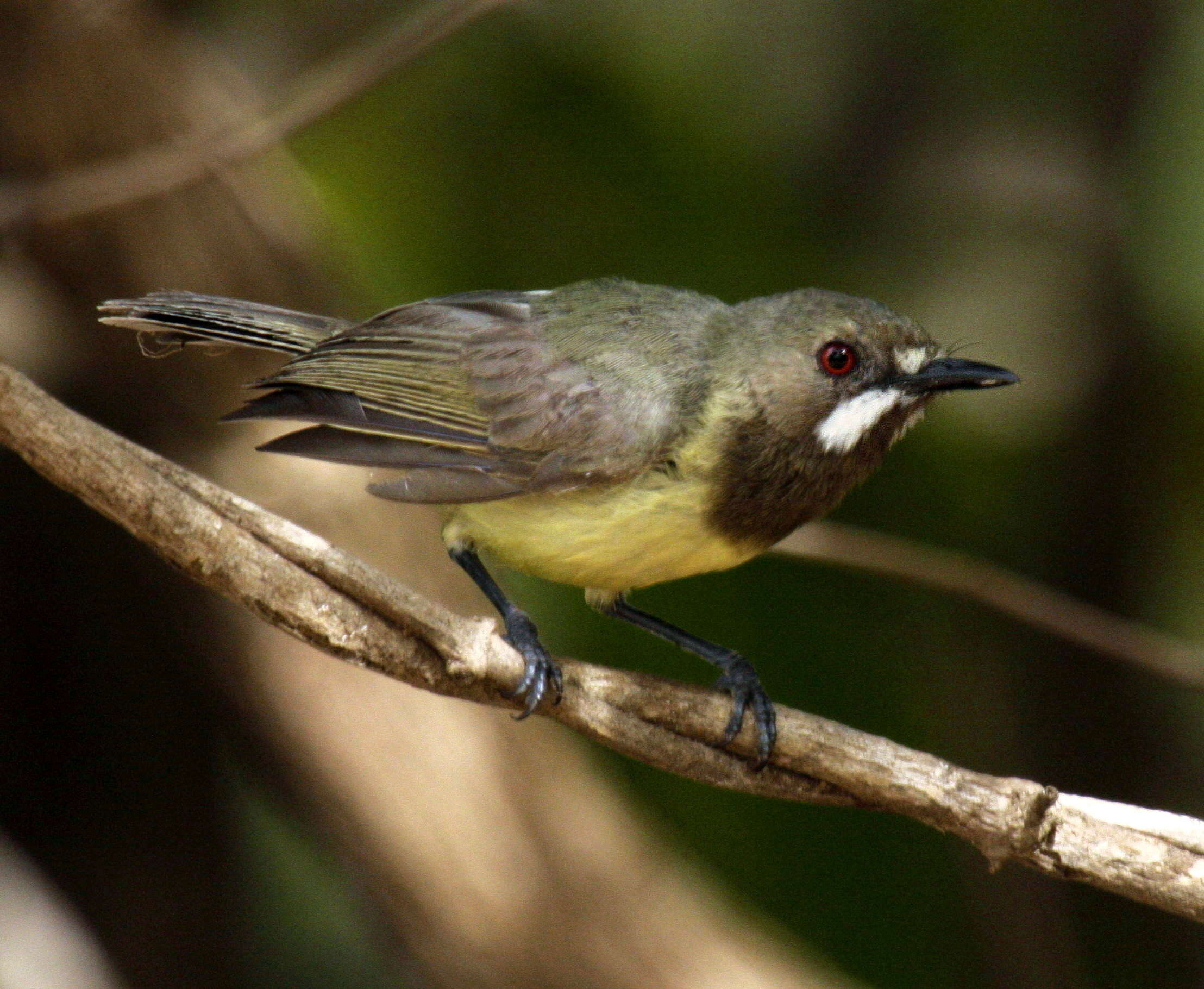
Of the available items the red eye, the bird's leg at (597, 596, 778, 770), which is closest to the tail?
the bird's leg at (597, 596, 778, 770)

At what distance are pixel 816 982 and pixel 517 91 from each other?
124 inches

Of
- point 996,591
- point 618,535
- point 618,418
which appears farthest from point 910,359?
point 996,591

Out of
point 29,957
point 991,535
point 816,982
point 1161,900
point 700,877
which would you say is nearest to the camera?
point 1161,900

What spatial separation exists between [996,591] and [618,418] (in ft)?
5.27

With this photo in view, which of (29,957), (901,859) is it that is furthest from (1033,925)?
(29,957)

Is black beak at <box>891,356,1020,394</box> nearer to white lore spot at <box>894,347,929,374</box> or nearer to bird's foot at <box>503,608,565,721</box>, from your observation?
white lore spot at <box>894,347,929,374</box>

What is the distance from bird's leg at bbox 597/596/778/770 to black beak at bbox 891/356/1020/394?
765 millimetres

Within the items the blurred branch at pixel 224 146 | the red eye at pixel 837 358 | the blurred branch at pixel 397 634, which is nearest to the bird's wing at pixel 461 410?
the red eye at pixel 837 358

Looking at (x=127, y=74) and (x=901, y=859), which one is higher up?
(x=127, y=74)

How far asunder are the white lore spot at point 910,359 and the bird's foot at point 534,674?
1.03m

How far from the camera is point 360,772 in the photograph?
14.3ft

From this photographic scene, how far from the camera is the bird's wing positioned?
119 inches

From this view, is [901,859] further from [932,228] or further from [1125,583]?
[932,228]

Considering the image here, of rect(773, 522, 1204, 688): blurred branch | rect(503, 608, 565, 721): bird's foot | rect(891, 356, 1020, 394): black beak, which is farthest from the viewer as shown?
rect(773, 522, 1204, 688): blurred branch
